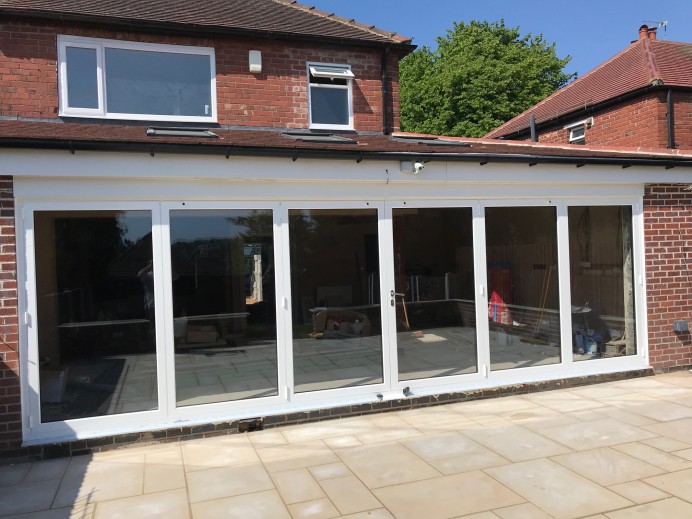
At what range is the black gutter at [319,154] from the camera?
14.9 feet

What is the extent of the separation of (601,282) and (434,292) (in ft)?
7.33

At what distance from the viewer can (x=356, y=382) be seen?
5.77m

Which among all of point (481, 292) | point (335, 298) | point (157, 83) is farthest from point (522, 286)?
point (157, 83)

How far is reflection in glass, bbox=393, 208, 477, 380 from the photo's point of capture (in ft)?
19.5

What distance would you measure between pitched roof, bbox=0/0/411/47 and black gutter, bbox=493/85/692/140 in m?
5.70

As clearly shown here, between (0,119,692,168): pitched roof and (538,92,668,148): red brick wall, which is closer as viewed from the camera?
(0,119,692,168): pitched roof

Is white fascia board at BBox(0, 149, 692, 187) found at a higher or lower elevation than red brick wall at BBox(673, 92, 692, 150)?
lower

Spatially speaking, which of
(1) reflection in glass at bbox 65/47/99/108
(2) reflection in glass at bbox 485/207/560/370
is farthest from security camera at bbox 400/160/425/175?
(1) reflection in glass at bbox 65/47/99/108

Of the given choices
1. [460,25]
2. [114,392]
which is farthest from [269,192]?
[460,25]

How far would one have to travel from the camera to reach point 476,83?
25.7m

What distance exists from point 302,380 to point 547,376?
2.90 m

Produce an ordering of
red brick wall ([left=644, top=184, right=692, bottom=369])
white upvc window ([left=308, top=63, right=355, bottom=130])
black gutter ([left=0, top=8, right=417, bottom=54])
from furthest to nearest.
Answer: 1. white upvc window ([left=308, top=63, right=355, bottom=130])
2. black gutter ([left=0, top=8, right=417, bottom=54])
3. red brick wall ([left=644, top=184, right=692, bottom=369])

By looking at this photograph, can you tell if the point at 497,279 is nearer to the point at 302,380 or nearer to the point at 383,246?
the point at 383,246

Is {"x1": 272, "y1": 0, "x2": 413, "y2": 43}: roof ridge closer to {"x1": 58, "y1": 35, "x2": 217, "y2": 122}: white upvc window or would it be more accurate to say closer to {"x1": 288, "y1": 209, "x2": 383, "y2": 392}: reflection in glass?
{"x1": 58, "y1": 35, "x2": 217, "y2": 122}: white upvc window
